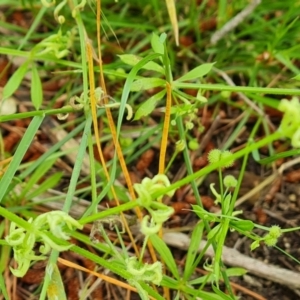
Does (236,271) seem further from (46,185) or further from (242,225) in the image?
(46,185)

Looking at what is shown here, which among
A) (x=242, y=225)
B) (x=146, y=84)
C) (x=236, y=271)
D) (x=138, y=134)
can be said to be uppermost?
(x=146, y=84)

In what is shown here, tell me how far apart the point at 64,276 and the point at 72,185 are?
0.47m

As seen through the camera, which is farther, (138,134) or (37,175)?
(138,134)

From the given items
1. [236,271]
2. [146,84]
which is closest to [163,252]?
[236,271]

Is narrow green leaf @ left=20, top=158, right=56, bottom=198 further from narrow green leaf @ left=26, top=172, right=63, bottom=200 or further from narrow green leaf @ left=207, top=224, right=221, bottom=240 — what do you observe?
narrow green leaf @ left=207, top=224, right=221, bottom=240

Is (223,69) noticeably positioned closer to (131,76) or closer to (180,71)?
(180,71)

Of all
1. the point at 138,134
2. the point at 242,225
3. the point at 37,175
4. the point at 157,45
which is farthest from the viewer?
the point at 138,134

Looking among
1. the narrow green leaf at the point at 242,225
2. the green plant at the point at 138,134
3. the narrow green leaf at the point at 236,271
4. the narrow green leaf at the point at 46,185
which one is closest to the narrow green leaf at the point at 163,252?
the green plant at the point at 138,134

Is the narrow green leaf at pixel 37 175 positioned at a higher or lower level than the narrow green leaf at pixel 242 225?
lower

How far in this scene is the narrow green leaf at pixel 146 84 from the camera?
49.3 inches

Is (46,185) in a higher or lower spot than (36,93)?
lower

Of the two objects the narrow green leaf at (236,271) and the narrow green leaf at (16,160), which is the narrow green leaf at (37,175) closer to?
the narrow green leaf at (16,160)

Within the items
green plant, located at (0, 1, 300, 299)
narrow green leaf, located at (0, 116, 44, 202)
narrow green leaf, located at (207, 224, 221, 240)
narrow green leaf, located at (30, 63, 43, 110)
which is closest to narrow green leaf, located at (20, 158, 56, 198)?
green plant, located at (0, 1, 300, 299)

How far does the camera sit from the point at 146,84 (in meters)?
1.26
